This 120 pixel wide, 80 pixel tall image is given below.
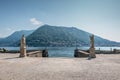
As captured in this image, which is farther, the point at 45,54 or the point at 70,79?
the point at 45,54

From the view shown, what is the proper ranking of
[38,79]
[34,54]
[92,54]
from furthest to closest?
[34,54] < [92,54] < [38,79]

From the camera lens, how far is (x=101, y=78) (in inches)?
396

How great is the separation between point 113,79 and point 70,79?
2223 millimetres

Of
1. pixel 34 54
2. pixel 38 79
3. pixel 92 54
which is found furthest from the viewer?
pixel 34 54

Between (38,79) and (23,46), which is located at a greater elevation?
(23,46)

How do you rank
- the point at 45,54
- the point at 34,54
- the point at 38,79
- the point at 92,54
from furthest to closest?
1. the point at 45,54
2. the point at 34,54
3. the point at 92,54
4. the point at 38,79

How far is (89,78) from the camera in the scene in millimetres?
10055

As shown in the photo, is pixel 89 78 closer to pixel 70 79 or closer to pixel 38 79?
pixel 70 79

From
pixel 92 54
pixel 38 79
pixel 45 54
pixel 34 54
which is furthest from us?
pixel 45 54

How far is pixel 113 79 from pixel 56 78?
2965 mm

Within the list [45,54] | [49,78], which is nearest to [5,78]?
[49,78]

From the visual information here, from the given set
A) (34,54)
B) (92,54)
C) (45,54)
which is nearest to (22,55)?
(34,54)

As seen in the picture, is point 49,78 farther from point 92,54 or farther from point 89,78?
point 92,54

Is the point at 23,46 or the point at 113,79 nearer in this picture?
the point at 113,79
